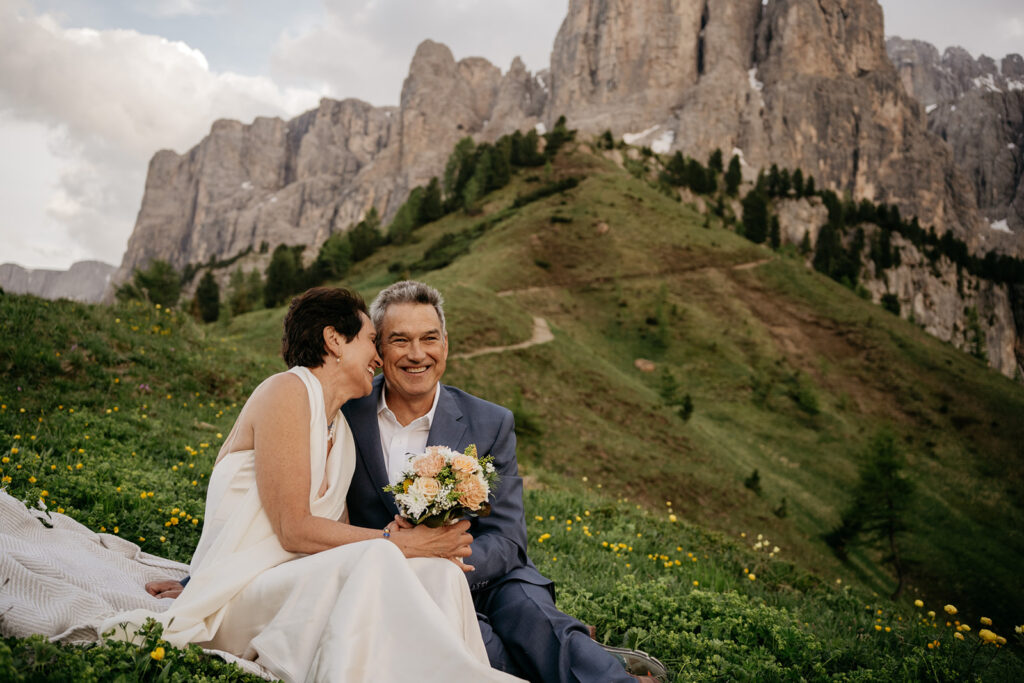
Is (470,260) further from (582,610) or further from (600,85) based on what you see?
(600,85)

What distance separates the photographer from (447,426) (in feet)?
14.1

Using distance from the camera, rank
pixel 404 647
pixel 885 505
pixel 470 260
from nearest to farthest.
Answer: pixel 404 647 < pixel 885 505 < pixel 470 260

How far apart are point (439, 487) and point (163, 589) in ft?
8.09

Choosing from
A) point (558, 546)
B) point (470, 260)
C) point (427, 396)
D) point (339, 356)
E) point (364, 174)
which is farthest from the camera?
point (364, 174)

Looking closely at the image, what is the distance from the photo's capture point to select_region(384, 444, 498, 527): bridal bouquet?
330 cm

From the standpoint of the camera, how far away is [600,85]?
6294 inches

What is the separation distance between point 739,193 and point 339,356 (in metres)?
116

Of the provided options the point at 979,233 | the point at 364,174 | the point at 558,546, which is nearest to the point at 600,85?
the point at 364,174

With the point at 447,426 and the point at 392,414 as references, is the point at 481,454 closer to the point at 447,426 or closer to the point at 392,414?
the point at 447,426

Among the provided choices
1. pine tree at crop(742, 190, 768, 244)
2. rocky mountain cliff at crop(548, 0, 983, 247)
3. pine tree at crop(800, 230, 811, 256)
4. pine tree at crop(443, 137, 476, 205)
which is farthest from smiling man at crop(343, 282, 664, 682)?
rocky mountain cliff at crop(548, 0, 983, 247)

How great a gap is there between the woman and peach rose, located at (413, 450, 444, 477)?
382 mm

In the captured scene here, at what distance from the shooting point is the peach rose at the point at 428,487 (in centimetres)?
327

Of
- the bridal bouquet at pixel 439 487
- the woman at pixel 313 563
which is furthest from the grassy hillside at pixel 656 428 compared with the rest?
the bridal bouquet at pixel 439 487

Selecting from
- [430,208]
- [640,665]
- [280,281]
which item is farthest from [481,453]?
[430,208]
